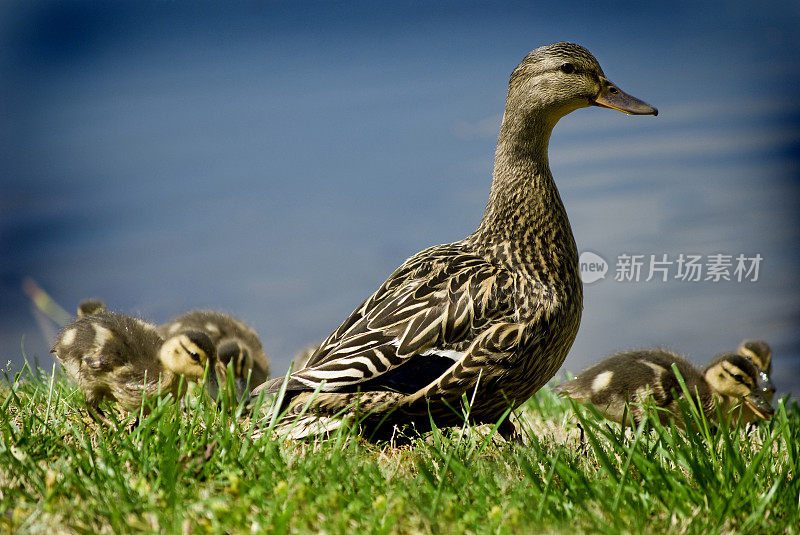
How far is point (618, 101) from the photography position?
2965mm

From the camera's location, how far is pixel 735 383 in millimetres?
3176

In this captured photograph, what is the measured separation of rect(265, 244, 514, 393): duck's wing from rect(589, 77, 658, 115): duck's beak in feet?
2.69

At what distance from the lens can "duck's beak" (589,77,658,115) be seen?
294 cm

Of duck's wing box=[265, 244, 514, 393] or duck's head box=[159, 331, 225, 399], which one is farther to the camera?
duck's head box=[159, 331, 225, 399]

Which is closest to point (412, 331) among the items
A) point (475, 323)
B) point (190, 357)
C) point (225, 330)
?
point (475, 323)

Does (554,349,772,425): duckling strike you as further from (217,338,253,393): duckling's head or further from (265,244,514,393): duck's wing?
(217,338,253,393): duckling's head

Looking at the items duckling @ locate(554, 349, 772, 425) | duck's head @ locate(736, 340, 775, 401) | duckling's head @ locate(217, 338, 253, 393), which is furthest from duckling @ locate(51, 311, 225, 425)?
duck's head @ locate(736, 340, 775, 401)

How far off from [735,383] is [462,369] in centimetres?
139

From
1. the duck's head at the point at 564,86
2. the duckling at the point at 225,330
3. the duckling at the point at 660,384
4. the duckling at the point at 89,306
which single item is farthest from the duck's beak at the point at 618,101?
the duckling at the point at 89,306

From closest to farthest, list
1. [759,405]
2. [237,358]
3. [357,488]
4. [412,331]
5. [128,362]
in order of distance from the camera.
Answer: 1. [357,488]
2. [412,331]
3. [128,362]
4. [759,405]
5. [237,358]

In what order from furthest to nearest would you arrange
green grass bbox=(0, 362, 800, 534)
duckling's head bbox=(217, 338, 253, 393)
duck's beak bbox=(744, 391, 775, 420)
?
duckling's head bbox=(217, 338, 253, 393), duck's beak bbox=(744, 391, 775, 420), green grass bbox=(0, 362, 800, 534)

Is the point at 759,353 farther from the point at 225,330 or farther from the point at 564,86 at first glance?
the point at 225,330

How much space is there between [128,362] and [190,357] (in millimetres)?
236

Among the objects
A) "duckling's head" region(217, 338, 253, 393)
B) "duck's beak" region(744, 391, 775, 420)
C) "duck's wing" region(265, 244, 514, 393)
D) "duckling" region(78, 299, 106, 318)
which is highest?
"duck's wing" region(265, 244, 514, 393)
